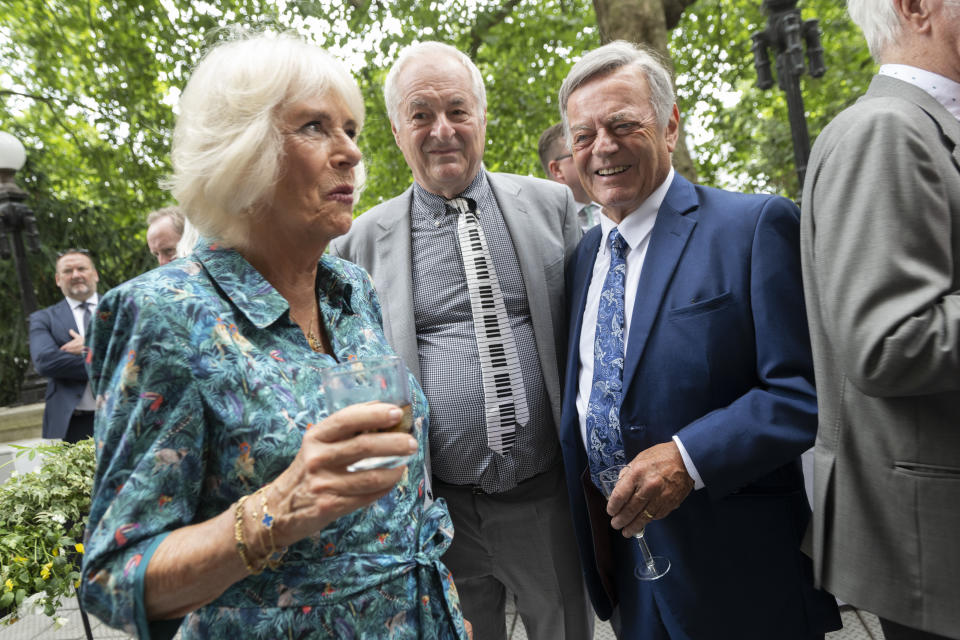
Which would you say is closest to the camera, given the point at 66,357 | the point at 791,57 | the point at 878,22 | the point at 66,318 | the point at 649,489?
the point at 878,22

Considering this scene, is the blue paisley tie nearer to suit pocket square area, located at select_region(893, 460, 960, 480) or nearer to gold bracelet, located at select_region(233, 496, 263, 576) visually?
suit pocket square area, located at select_region(893, 460, 960, 480)

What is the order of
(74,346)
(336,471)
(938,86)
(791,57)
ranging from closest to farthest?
(336,471) < (938,86) < (74,346) < (791,57)

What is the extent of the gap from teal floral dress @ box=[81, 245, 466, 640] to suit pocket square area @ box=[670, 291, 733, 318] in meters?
0.97

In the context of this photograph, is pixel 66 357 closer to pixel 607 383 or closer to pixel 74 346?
pixel 74 346

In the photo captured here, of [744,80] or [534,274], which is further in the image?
[744,80]

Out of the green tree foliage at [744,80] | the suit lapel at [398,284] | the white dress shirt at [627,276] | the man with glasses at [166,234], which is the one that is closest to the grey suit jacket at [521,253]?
the suit lapel at [398,284]

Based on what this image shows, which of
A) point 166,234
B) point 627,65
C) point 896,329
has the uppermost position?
point 166,234

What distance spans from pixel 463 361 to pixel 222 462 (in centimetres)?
135

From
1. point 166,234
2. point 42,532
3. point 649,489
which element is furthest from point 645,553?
point 166,234

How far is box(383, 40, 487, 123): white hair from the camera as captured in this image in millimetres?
2879

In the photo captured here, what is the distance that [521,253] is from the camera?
2.80 m

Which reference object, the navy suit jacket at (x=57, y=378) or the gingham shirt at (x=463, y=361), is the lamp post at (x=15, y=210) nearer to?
the navy suit jacket at (x=57, y=378)

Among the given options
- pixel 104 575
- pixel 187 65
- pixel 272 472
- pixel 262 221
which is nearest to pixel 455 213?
pixel 262 221

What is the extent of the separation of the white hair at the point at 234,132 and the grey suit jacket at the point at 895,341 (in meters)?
1.29
